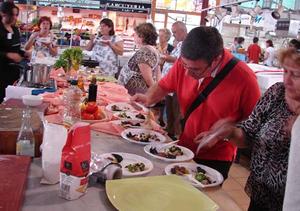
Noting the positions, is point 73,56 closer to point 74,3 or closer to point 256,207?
point 256,207

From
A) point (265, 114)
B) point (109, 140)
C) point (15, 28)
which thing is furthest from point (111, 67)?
point (265, 114)

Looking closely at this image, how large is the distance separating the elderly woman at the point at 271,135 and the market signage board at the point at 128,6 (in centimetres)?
861

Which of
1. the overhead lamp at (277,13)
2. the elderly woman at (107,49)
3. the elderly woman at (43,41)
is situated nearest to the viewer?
the elderly woman at (43,41)

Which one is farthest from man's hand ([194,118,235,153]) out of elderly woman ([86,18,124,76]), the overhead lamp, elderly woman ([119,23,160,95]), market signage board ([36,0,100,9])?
market signage board ([36,0,100,9])

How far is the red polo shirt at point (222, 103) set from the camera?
217 centimetres

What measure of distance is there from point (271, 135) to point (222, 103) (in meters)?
0.47

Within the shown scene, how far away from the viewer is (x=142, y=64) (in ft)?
12.8

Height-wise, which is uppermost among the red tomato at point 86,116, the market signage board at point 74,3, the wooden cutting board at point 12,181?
the market signage board at point 74,3

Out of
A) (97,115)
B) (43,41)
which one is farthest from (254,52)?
(97,115)

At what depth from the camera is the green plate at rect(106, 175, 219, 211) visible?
1298mm

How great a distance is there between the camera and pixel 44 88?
322 centimetres

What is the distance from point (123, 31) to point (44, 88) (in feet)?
24.2

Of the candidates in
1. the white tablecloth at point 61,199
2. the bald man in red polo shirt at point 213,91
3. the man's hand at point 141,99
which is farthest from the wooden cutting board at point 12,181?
the man's hand at point 141,99

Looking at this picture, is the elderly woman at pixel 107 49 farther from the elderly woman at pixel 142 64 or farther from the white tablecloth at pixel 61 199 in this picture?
the white tablecloth at pixel 61 199
